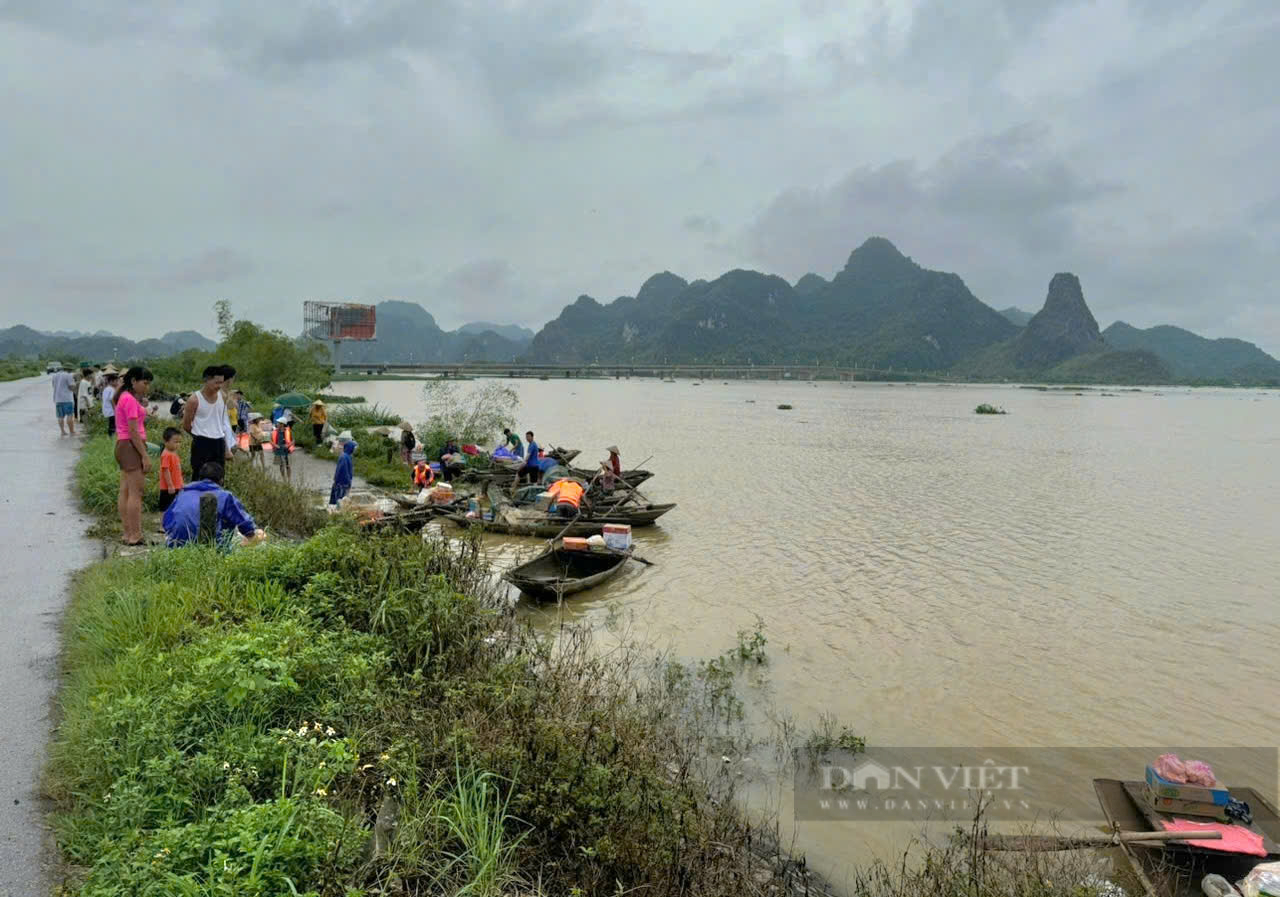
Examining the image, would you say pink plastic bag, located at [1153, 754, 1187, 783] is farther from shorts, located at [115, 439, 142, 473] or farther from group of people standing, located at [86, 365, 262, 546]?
shorts, located at [115, 439, 142, 473]

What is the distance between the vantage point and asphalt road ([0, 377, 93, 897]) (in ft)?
10.2

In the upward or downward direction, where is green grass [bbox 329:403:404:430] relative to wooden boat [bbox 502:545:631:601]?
upward

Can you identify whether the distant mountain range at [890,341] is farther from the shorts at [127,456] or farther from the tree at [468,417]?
the shorts at [127,456]

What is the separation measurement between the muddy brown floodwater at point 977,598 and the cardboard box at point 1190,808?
102 centimetres

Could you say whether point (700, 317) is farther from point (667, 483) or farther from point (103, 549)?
point (103, 549)

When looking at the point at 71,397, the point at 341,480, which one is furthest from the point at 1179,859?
the point at 71,397

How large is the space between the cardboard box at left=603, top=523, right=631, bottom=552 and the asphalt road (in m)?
6.53

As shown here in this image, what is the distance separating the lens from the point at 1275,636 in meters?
9.85

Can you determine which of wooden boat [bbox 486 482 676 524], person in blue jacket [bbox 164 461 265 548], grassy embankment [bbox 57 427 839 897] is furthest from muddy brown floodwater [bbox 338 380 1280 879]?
person in blue jacket [bbox 164 461 265 548]

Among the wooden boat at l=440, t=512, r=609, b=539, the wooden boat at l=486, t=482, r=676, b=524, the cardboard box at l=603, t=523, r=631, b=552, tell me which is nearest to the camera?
the cardboard box at l=603, t=523, r=631, b=552

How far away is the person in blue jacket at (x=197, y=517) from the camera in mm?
6766

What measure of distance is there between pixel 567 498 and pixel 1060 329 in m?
157

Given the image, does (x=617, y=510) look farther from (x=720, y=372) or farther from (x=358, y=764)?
(x=720, y=372)

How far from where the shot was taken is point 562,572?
10586 mm
